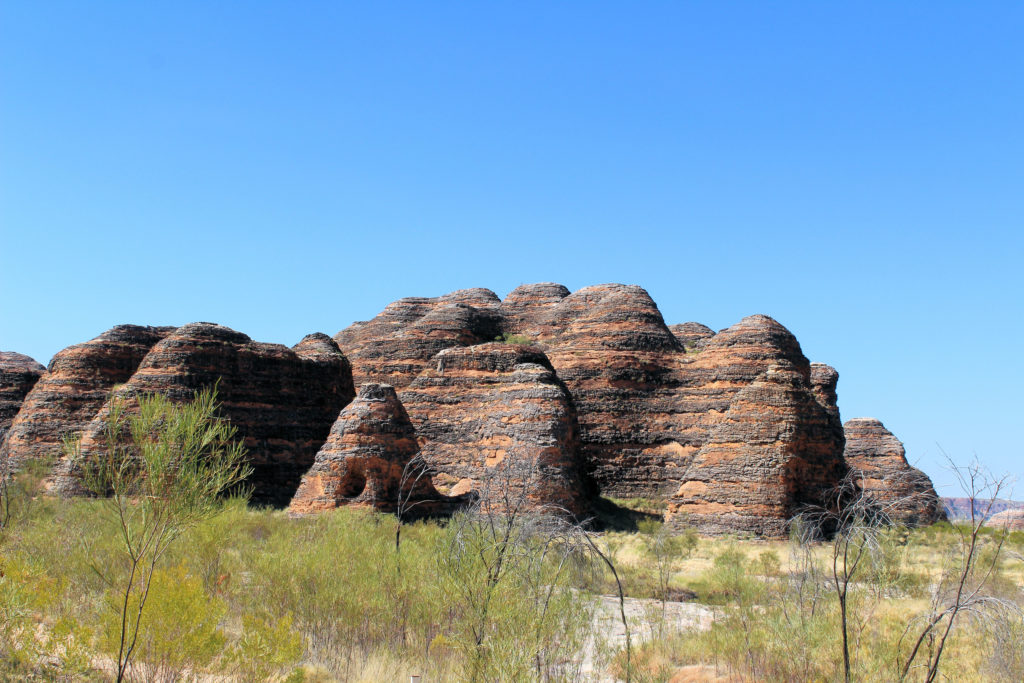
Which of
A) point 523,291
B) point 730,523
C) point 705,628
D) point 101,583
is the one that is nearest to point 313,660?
point 101,583

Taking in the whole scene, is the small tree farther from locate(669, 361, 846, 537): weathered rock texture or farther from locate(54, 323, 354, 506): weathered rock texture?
locate(54, 323, 354, 506): weathered rock texture

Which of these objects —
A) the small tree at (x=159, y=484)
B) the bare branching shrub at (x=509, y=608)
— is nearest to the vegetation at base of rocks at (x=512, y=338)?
the bare branching shrub at (x=509, y=608)

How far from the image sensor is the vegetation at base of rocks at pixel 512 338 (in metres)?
46.9

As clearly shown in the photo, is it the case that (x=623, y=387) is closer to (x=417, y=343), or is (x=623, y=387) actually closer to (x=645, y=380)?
(x=645, y=380)

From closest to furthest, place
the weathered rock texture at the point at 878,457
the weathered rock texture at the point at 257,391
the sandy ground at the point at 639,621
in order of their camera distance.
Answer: the sandy ground at the point at 639,621, the weathered rock texture at the point at 257,391, the weathered rock texture at the point at 878,457

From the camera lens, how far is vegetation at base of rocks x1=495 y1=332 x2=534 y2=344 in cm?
4691

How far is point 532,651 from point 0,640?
20.0ft

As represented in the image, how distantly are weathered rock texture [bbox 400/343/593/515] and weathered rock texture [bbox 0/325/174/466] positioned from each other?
44.4 feet

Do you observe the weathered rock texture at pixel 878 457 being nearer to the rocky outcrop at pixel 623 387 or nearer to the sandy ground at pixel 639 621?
the rocky outcrop at pixel 623 387

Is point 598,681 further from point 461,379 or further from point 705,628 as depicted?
point 461,379

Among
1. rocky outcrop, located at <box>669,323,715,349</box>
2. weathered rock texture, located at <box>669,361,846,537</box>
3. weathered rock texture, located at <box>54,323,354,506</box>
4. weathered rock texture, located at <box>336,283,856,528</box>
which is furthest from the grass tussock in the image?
rocky outcrop, located at <box>669,323,715,349</box>

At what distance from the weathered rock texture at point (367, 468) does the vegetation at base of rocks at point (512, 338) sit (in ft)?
59.5

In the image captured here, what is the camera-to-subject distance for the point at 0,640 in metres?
9.17

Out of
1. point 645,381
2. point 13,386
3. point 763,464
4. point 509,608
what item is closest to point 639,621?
point 509,608
